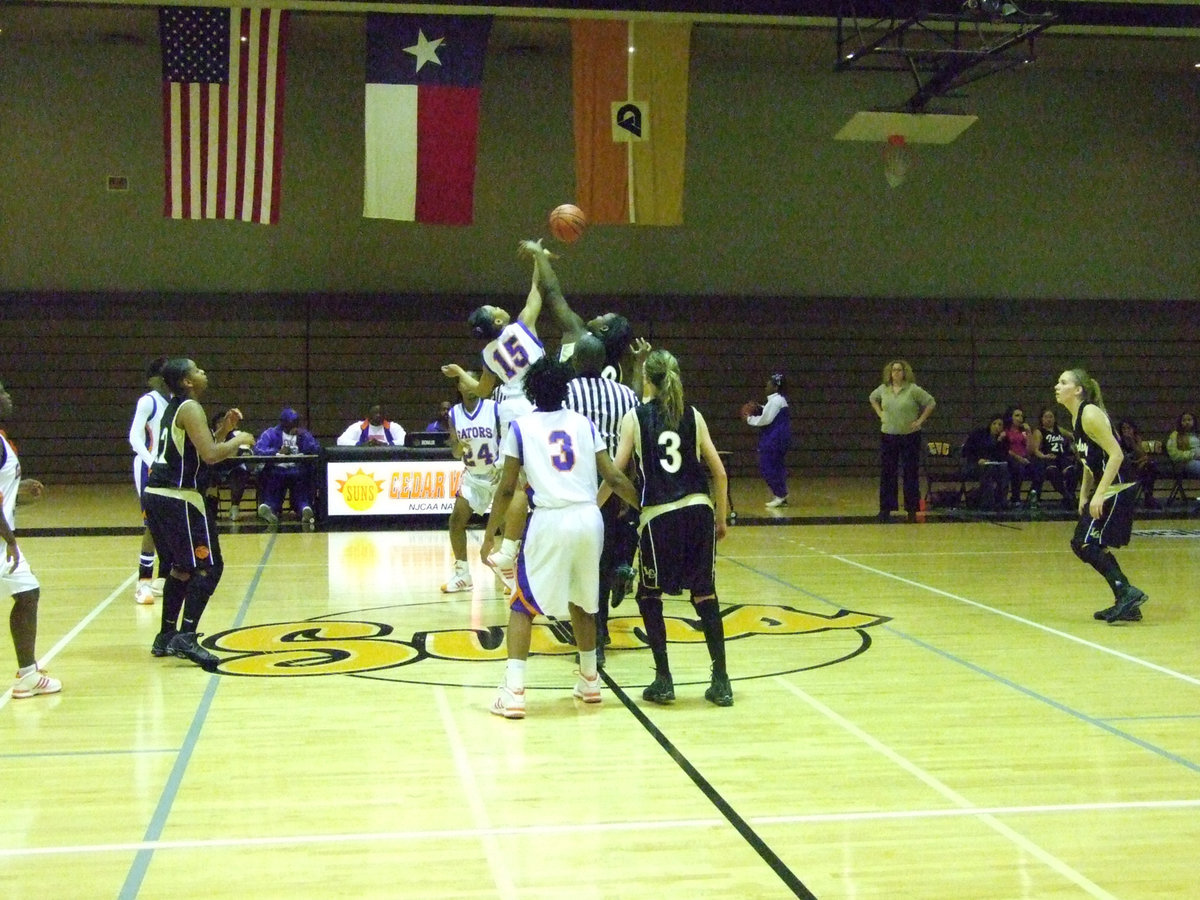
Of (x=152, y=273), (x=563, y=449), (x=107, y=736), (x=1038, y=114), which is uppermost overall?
(x=1038, y=114)

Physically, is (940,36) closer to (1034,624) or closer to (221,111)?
(221,111)

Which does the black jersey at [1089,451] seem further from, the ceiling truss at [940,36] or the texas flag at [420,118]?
the texas flag at [420,118]

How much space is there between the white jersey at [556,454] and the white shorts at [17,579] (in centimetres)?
234

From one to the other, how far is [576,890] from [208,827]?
1.35 m

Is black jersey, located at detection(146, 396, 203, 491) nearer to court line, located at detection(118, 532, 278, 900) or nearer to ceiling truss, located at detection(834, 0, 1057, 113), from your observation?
court line, located at detection(118, 532, 278, 900)

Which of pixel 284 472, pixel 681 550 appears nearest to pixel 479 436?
pixel 681 550

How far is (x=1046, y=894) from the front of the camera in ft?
11.7

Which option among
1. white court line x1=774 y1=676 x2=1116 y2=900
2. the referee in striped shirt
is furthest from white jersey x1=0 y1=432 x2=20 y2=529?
white court line x1=774 y1=676 x2=1116 y2=900

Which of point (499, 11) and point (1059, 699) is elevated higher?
point (499, 11)

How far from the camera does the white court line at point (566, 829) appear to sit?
3988mm

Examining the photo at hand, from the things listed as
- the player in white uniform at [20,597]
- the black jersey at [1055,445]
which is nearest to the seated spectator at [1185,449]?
the black jersey at [1055,445]

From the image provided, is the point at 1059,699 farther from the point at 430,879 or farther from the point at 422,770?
the point at 430,879

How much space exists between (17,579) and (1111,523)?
6.37 meters

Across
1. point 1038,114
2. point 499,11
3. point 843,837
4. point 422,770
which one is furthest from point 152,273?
point 843,837
